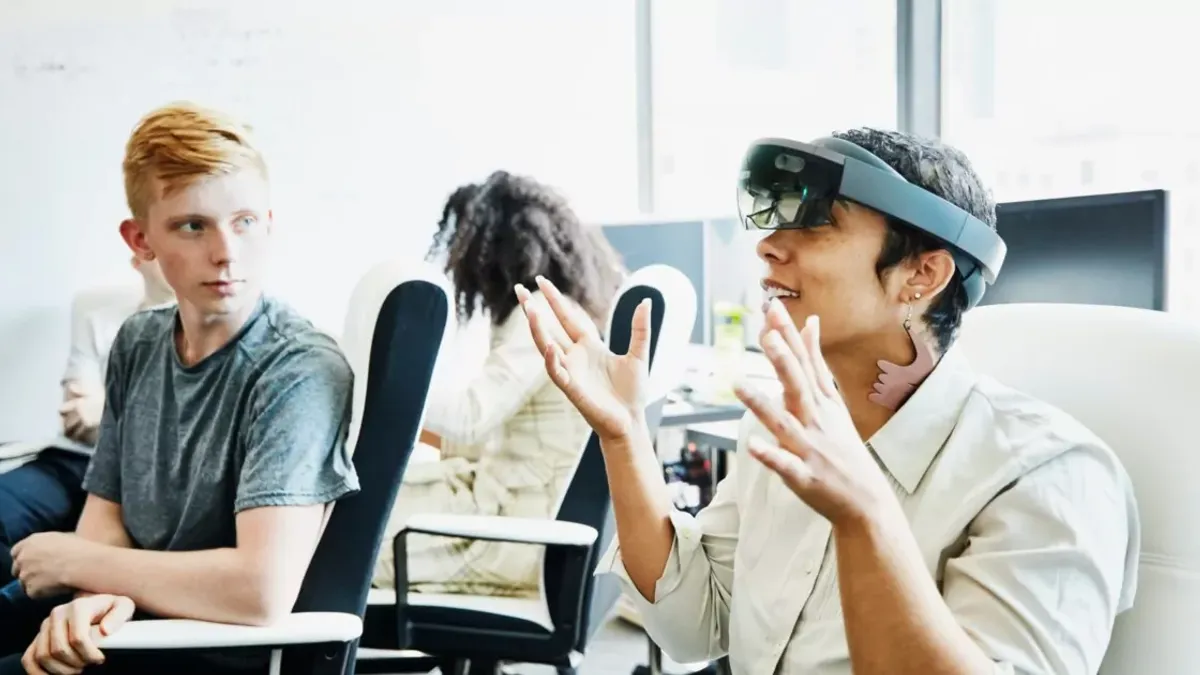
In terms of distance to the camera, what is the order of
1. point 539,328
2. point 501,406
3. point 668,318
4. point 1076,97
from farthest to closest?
point 1076,97 → point 501,406 → point 668,318 → point 539,328

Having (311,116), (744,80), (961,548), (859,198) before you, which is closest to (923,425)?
(961,548)

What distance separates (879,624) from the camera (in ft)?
2.78

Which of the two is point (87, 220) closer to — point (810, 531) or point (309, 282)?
point (309, 282)

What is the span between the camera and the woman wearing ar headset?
33.0 inches

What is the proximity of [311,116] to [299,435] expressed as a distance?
7.26 ft

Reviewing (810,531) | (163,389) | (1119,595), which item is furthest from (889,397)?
(163,389)

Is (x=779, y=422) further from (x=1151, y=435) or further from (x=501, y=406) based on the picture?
(x=501, y=406)

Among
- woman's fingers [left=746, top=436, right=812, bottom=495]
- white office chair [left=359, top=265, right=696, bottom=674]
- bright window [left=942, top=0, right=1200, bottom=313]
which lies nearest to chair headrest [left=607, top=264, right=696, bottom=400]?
white office chair [left=359, top=265, right=696, bottom=674]

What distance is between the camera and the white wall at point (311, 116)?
3037 mm

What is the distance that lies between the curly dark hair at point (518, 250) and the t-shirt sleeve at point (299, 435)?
0.93m

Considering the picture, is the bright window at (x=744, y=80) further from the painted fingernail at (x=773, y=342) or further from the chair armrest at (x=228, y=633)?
the painted fingernail at (x=773, y=342)

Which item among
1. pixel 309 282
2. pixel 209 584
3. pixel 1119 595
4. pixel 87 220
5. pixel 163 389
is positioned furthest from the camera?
pixel 309 282

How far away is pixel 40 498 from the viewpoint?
6.76ft

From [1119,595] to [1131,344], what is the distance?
0.25 meters
